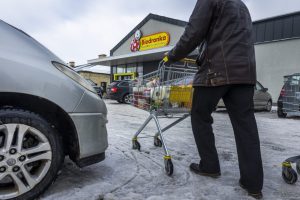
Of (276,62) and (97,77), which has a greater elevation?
(276,62)

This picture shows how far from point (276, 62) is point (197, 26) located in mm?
18288

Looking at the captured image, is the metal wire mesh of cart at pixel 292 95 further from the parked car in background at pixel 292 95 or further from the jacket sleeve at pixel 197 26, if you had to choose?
the jacket sleeve at pixel 197 26

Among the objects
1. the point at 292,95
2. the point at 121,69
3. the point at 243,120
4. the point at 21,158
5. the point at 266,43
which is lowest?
the point at 21,158

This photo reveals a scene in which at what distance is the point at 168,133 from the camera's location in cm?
539

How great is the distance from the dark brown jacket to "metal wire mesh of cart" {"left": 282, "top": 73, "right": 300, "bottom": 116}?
1.20 m

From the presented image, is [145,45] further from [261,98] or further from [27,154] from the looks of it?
[27,154]

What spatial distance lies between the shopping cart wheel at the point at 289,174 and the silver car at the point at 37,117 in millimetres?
1710

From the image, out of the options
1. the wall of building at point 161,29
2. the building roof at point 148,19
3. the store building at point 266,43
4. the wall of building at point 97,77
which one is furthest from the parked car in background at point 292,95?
the wall of building at point 97,77

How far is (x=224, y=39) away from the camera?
2393 mm

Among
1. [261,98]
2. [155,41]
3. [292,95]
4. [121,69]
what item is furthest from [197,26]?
[121,69]

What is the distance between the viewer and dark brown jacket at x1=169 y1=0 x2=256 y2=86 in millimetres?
2342

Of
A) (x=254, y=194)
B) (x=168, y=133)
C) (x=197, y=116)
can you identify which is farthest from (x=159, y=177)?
(x=168, y=133)

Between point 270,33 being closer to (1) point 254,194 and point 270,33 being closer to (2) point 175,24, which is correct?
(2) point 175,24

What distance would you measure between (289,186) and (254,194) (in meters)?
0.51
